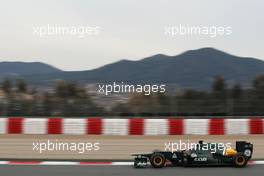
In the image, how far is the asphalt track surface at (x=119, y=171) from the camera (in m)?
8.54

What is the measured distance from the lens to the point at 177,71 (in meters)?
22.1

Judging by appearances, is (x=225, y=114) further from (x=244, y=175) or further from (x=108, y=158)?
(x=244, y=175)

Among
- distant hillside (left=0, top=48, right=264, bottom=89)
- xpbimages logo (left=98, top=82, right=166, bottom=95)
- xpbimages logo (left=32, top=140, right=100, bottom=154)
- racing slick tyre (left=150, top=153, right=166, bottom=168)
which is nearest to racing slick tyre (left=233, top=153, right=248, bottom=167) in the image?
racing slick tyre (left=150, top=153, right=166, bottom=168)

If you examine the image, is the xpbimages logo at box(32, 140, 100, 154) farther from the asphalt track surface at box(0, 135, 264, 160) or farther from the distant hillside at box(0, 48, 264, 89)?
the distant hillside at box(0, 48, 264, 89)

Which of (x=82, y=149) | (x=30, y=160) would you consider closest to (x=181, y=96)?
(x=82, y=149)

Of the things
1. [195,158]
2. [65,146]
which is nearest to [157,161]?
[195,158]

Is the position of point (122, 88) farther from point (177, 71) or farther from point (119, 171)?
point (177, 71)

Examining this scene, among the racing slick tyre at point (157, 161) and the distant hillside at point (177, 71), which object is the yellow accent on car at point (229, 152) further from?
the distant hillside at point (177, 71)

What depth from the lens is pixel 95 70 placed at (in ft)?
60.5

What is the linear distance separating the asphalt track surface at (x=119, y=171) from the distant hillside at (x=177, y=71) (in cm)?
747

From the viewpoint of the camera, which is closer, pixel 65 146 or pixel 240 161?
pixel 240 161

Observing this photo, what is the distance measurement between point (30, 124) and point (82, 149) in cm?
132

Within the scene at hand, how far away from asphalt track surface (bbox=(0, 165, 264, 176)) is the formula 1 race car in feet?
0.30

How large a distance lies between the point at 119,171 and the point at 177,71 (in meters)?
13.5
